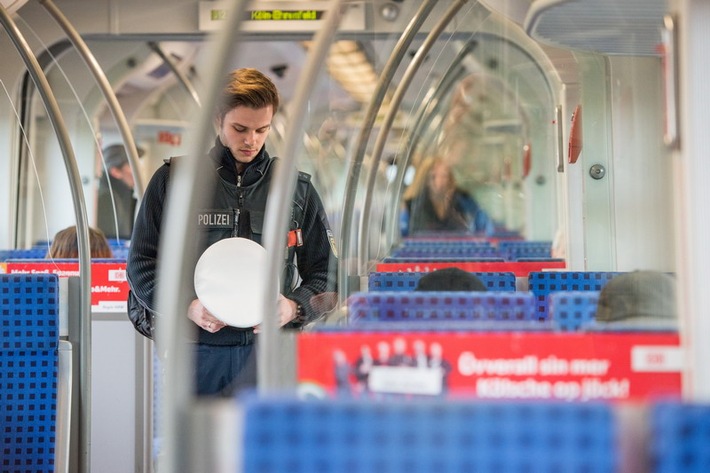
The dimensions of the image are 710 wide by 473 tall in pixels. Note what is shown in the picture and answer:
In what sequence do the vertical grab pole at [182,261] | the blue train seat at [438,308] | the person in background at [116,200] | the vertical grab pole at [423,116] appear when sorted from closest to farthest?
the vertical grab pole at [182,261] < the blue train seat at [438,308] < the vertical grab pole at [423,116] < the person in background at [116,200]

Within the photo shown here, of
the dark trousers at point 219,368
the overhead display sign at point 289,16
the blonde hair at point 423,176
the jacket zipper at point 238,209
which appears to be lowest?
the dark trousers at point 219,368

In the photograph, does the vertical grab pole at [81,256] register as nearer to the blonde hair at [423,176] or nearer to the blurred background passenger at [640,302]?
the blurred background passenger at [640,302]

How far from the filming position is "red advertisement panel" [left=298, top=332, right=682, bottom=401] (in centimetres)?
221

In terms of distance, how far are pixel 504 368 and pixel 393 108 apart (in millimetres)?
3275

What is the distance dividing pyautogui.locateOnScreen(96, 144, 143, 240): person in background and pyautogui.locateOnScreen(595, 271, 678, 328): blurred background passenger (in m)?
5.86

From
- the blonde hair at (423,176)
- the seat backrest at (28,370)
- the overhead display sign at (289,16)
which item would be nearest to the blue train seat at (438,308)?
the seat backrest at (28,370)

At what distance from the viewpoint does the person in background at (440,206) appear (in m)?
11.0

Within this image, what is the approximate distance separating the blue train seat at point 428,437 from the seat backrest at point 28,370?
2.45 m

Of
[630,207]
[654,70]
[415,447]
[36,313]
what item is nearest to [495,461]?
[415,447]

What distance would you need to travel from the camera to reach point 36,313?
4.04m

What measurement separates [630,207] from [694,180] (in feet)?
5.91

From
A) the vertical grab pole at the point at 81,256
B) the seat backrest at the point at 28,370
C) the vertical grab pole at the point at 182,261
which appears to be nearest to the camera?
the vertical grab pole at the point at 182,261

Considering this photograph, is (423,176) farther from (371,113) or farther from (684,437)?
(684,437)

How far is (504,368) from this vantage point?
7.29ft
